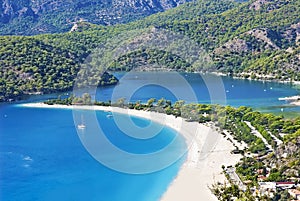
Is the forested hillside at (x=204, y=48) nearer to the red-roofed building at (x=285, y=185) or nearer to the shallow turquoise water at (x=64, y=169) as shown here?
the shallow turquoise water at (x=64, y=169)

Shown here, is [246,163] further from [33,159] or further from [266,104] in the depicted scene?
[266,104]

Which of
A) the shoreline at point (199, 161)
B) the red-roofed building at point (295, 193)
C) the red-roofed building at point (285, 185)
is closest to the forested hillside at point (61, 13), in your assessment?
the shoreline at point (199, 161)

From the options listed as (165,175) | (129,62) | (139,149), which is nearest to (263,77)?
(129,62)

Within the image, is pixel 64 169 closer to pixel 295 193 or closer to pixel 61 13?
pixel 295 193

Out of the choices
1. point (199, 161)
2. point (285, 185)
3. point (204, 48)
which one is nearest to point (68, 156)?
point (199, 161)

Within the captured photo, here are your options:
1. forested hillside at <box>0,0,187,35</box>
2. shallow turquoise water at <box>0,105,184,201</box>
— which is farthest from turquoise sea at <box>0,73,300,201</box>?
forested hillside at <box>0,0,187,35</box>

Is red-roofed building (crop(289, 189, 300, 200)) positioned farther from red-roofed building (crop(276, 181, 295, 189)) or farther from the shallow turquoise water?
the shallow turquoise water
